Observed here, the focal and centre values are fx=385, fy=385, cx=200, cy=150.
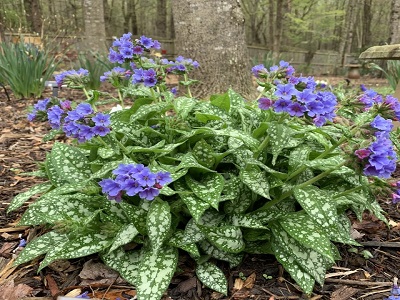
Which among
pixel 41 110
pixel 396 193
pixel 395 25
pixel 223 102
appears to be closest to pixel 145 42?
pixel 223 102

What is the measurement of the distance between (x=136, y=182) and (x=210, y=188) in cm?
37

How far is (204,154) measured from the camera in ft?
5.34

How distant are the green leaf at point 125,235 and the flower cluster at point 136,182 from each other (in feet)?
0.83

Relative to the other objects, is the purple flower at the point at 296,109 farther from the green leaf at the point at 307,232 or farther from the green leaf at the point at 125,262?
the green leaf at the point at 125,262

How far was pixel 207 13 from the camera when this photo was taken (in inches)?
133

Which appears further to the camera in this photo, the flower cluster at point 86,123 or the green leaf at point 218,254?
the green leaf at point 218,254

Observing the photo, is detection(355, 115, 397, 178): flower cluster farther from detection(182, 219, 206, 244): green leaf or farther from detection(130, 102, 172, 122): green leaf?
detection(130, 102, 172, 122): green leaf

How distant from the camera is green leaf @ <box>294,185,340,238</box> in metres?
1.40

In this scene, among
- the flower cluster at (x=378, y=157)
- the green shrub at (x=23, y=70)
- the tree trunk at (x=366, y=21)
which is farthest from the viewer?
the tree trunk at (x=366, y=21)

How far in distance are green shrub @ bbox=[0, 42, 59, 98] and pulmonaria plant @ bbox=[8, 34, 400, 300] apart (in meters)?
2.75

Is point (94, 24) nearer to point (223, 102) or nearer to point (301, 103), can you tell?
point (223, 102)

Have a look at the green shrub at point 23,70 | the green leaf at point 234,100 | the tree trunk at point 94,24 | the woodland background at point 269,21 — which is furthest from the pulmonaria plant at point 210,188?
the woodland background at point 269,21

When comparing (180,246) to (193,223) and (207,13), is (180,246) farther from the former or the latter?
(207,13)

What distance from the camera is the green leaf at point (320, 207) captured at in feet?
4.58
